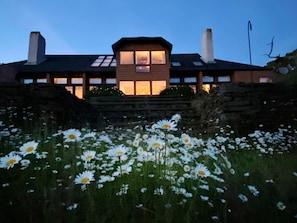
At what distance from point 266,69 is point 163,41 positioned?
9065 mm

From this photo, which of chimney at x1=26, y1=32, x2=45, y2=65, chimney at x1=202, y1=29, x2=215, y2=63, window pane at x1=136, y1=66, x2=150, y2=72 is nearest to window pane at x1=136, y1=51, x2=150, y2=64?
window pane at x1=136, y1=66, x2=150, y2=72

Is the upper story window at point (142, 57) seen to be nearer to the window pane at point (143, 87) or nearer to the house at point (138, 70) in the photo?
the house at point (138, 70)

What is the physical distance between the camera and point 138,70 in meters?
23.7

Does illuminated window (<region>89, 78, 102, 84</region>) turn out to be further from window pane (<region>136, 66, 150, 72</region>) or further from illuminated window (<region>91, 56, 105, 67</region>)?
window pane (<region>136, 66, 150, 72</region>)

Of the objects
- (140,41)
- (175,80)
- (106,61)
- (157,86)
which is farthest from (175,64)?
(106,61)

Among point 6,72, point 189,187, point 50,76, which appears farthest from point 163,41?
point 189,187

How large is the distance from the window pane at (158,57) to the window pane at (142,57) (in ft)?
1.46

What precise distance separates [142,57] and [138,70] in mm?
1130

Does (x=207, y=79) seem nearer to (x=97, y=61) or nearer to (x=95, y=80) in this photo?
(x=95, y=80)

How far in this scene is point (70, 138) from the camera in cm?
226

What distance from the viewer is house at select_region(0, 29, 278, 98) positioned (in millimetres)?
23578

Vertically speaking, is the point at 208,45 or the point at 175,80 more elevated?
the point at 208,45

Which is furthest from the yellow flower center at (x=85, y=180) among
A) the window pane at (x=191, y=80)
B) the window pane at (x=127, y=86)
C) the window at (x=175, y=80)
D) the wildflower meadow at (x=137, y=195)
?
the window pane at (x=191, y=80)

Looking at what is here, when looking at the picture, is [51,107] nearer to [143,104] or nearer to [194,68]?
[143,104]
